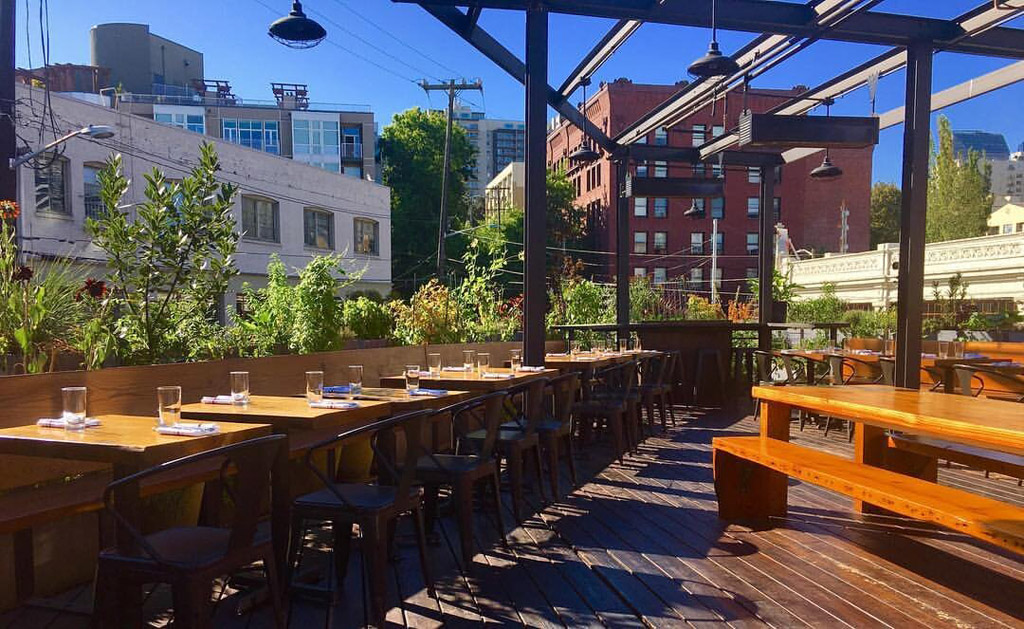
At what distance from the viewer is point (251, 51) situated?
26.3m

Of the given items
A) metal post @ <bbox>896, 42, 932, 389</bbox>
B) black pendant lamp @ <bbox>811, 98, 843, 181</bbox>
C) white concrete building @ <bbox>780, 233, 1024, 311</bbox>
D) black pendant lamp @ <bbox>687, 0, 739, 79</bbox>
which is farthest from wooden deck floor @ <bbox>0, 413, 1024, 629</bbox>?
white concrete building @ <bbox>780, 233, 1024, 311</bbox>

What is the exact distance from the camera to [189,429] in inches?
111

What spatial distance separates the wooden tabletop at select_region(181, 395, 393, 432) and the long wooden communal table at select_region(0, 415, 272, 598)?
17 centimetres

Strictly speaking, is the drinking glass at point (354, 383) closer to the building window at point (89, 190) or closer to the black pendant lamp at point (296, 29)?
the black pendant lamp at point (296, 29)

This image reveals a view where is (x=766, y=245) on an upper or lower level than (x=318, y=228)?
lower

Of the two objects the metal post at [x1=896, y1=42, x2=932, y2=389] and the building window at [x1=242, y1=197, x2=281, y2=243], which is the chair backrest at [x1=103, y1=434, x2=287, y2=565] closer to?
the metal post at [x1=896, y1=42, x2=932, y2=389]

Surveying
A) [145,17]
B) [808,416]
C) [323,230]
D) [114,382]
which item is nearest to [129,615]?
[114,382]

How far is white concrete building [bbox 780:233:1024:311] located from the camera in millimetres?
23469

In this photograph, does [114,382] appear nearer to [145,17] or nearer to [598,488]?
[598,488]

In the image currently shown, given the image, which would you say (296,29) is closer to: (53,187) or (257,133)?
(53,187)

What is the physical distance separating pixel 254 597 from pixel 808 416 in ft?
24.2

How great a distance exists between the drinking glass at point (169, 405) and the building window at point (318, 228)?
20.9 metres

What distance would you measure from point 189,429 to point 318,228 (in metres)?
21.9

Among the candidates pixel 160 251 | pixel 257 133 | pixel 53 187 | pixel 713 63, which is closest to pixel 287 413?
pixel 160 251
